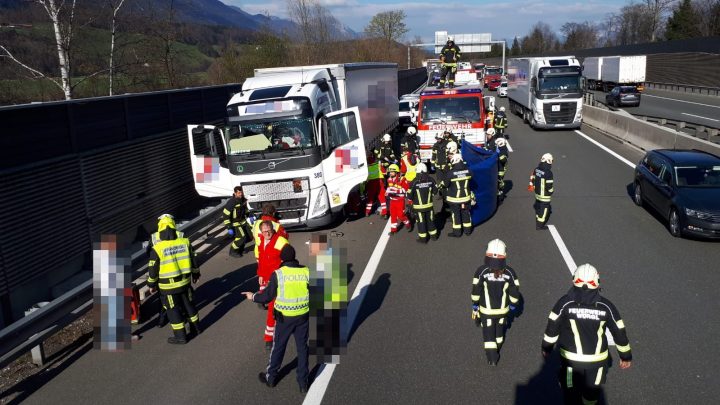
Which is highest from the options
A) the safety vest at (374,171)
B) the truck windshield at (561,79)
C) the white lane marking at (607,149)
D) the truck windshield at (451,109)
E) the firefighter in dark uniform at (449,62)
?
the firefighter in dark uniform at (449,62)

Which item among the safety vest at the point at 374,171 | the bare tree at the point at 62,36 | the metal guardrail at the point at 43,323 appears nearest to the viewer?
the metal guardrail at the point at 43,323

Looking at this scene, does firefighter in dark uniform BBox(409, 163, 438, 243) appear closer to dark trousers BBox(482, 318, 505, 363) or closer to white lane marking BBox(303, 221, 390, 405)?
white lane marking BBox(303, 221, 390, 405)

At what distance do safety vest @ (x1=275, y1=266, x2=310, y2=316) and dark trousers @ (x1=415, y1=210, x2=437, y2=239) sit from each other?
5.78m

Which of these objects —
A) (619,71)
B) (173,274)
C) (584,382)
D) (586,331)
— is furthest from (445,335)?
(619,71)

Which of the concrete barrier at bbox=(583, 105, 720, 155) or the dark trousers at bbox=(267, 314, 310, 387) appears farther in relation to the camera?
the concrete barrier at bbox=(583, 105, 720, 155)

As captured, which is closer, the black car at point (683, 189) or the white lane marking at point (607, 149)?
the black car at point (683, 189)

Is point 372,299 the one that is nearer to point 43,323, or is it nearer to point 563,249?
point 563,249

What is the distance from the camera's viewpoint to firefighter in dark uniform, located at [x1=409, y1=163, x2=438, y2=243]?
11.2m

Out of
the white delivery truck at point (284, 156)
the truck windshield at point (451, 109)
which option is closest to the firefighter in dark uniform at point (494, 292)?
the white delivery truck at point (284, 156)

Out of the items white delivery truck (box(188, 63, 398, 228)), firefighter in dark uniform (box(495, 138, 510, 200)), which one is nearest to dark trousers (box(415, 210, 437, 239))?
white delivery truck (box(188, 63, 398, 228))

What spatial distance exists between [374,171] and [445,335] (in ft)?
23.9

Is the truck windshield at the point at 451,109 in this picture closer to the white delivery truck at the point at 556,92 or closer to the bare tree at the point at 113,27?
the bare tree at the point at 113,27

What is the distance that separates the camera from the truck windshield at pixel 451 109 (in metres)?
17.9

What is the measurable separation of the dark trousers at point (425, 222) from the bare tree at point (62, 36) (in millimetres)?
10212
